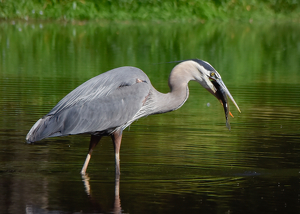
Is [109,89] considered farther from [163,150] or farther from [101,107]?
[163,150]

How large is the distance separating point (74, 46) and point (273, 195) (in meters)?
18.0

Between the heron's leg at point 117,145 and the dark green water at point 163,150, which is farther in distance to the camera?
the heron's leg at point 117,145

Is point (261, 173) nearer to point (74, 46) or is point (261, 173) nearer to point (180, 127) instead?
point (180, 127)

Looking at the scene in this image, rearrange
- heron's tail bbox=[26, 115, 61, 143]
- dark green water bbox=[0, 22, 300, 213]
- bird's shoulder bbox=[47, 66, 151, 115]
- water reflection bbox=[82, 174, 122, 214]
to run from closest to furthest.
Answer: water reflection bbox=[82, 174, 122, 214], dark green water bbox=[0, 22, 300, 213], heron's tail bbox=[26, 115, 61, 143], bird's shoulder bbox=[47, 66, 151, 115]

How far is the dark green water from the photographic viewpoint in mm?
6832

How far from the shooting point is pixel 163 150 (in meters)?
9.31

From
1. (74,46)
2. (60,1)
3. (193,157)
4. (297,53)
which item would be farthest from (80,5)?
(193,157)

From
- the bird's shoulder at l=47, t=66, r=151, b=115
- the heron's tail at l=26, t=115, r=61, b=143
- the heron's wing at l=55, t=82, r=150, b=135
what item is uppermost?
the bird's shoulder at l=47, t=66, r=151, b=115

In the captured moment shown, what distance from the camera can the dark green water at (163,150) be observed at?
269 inches

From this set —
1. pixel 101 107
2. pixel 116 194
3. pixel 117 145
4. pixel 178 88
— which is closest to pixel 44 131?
pixel 101 107

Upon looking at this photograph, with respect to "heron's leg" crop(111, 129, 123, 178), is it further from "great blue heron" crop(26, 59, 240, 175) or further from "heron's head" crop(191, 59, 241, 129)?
"heron's head" crop(191, 59, 241, 129)

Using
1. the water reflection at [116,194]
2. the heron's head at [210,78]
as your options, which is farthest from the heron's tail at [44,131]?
the heron's head at [210,78]

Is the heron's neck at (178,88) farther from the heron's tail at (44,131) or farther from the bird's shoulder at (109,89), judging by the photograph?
the heron's tail at (44,131)

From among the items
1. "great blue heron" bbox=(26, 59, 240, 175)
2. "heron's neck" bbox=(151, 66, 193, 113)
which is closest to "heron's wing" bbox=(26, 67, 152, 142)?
"great blue heron" bbox=(26, 59, 240, 175)
